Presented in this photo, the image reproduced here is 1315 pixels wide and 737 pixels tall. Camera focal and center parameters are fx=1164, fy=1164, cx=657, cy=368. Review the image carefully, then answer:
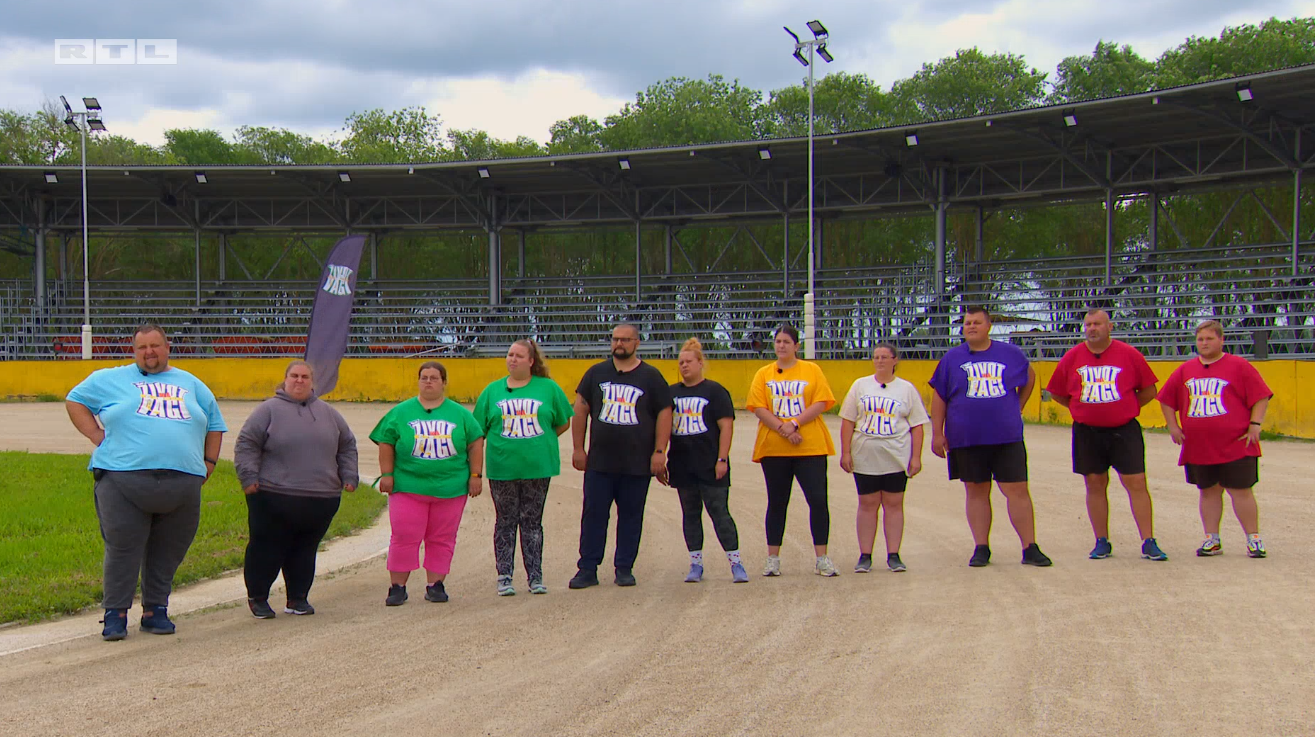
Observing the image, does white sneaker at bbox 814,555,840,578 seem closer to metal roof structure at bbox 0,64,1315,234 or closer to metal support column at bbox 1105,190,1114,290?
metal roof structure at bbox 0,64,1315,234

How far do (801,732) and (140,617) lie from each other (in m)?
4.57

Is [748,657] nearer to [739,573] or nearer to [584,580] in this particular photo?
[739,573]

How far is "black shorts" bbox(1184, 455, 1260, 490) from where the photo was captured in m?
8.39

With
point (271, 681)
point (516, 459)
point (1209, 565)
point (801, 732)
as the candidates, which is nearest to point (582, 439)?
point (516, 459)

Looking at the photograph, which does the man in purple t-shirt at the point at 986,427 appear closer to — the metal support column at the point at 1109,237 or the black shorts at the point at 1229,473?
the black shorts at the point at 1229,473

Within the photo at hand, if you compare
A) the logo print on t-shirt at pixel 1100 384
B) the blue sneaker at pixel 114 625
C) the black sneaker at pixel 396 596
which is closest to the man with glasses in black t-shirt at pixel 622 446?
the black sneaker at pixel 396 596

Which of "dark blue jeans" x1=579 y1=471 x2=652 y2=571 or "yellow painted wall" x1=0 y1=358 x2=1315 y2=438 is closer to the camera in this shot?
"dark blue jeans" x1=579 y1=471 x2=652 y2=571

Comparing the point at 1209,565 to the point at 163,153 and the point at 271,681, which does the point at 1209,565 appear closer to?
the point at 271,681

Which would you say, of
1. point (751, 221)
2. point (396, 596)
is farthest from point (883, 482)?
point (751, 221)

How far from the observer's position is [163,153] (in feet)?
211

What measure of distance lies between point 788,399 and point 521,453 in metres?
1.91

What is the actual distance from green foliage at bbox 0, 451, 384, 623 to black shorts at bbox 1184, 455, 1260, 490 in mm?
7197

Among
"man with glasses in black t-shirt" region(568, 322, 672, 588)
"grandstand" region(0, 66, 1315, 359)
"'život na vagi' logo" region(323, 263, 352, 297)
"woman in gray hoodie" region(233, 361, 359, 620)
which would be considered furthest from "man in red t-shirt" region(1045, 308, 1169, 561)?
"grandstand" region(0, 66, 1315, 359)

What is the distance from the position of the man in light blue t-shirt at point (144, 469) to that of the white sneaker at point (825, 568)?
3.98 meters
